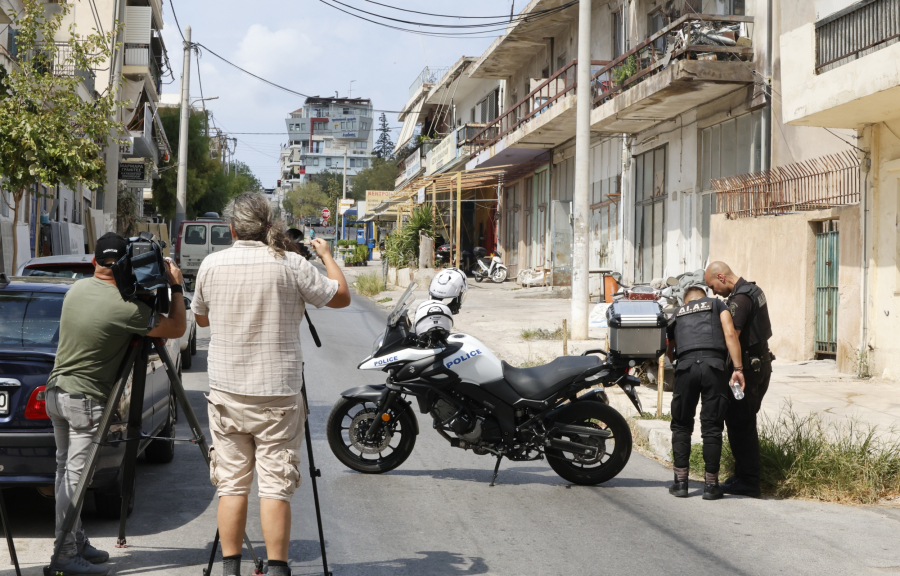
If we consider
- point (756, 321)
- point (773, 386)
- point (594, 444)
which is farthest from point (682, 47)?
point (594, 444)

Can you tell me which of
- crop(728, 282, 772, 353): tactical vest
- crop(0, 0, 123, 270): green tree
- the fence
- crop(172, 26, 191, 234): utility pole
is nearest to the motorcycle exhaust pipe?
crop(728, 282, 772, 353): tactical vest

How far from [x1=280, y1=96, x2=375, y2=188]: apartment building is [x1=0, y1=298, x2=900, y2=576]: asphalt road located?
482 feet

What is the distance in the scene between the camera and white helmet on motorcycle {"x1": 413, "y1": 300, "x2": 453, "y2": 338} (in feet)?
22.1

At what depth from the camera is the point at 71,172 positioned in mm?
12273

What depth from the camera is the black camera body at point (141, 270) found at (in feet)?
14.5

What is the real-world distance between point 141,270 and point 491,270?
28.4 m

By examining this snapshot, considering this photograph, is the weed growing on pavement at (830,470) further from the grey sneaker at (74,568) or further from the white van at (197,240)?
the white van at (197,240)

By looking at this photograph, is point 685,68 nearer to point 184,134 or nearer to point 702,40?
point 702,40

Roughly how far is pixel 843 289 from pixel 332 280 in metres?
9.97

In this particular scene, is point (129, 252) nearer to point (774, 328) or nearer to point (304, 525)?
point (304, 525)

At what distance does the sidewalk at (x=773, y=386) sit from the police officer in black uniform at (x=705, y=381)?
136 cm

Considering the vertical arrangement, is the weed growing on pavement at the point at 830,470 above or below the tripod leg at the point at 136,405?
below

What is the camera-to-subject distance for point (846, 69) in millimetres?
10930

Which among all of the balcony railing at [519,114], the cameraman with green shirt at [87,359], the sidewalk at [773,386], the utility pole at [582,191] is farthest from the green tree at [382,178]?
the cameraman with green shirt at [87,359]
